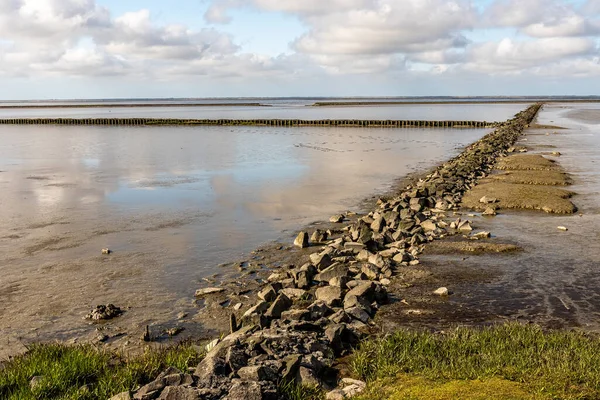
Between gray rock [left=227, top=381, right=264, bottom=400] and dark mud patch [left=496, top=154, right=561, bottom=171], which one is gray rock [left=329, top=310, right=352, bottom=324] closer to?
gray rock [left=227, top=381, right=264, bottom=400]

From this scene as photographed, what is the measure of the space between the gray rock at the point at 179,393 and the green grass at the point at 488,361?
6.88 ft

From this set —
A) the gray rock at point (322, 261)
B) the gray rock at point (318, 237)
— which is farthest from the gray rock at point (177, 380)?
the gray rock at point (318, 237)

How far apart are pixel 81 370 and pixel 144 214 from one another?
1365cm

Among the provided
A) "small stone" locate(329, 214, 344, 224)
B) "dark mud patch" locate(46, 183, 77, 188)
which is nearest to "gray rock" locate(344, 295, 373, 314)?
"small stone" locate(329, 214, 344, 224)

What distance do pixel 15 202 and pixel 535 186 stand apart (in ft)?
74.4

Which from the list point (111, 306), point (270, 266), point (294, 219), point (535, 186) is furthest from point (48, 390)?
point (535, 186)

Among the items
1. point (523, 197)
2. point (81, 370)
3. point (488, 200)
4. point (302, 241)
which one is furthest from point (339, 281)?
point (523, 197)

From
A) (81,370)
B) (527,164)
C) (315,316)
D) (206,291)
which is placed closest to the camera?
(81,370)

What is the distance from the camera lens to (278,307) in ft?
33.3

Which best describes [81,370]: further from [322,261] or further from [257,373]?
[322,261]

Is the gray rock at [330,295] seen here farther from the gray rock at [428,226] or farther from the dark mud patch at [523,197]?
the dark mud patch at [523,197]

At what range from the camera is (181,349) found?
8758 mm

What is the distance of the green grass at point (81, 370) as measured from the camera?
7086mm

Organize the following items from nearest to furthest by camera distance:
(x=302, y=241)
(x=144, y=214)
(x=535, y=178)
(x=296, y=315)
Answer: (x=296, y=315)
(x=302, y=241)
(x=144, y=214)
(x=535, y=178)
